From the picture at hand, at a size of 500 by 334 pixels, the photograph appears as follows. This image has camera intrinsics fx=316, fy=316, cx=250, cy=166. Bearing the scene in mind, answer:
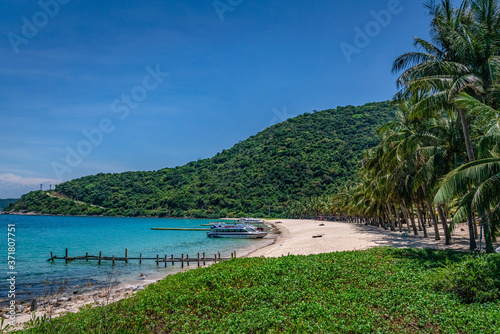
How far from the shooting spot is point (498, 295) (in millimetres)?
7414

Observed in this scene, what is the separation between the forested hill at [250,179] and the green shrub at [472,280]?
10070 cm

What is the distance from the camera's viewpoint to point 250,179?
133125 mm

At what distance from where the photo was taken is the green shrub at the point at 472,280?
292 inches

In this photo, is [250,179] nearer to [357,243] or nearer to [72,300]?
[357,243]

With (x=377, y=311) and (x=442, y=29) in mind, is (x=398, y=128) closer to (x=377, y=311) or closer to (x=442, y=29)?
(x=442, y=29)

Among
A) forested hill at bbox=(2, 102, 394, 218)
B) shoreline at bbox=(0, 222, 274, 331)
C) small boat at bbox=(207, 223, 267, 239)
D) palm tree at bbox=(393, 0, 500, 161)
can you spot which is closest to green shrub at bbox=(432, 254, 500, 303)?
palm tree at bbox=(393, 0, 500, 161)

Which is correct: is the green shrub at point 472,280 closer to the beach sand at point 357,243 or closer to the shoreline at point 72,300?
the shoreline at point 72,300

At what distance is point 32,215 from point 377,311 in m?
172

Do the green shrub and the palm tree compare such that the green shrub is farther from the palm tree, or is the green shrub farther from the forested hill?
the forested hill

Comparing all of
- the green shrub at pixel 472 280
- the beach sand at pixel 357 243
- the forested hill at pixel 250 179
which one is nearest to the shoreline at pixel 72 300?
the green shrub at pixel 472 280

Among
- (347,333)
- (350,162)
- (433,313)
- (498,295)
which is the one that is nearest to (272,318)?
(347,333)

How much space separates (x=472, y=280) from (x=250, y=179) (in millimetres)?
125563

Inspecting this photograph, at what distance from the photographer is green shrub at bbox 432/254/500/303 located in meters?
7.42

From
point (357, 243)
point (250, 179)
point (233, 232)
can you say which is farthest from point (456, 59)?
point (250, 179)
